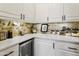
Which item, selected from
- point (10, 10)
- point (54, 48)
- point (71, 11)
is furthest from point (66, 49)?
point (10, 10)

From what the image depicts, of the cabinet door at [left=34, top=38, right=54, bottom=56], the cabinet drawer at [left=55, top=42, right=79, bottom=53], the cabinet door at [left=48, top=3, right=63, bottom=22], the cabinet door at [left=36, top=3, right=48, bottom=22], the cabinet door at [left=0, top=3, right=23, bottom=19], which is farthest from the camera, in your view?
the cabinet door at [left=36, top=3, right=48, bottom=22]

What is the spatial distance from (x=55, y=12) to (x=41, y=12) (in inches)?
13.0

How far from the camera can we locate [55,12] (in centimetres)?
256

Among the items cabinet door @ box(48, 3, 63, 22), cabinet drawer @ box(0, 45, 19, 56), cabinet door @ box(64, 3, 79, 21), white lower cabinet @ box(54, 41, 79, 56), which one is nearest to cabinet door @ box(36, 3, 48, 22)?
cabinet door @ box(48, 3, 63, 22)

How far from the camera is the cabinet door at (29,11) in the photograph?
234 centimetres

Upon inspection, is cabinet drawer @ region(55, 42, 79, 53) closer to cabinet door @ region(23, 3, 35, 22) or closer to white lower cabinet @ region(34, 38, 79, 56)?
white lower cabinet @ region(34, 38, 79, 56)

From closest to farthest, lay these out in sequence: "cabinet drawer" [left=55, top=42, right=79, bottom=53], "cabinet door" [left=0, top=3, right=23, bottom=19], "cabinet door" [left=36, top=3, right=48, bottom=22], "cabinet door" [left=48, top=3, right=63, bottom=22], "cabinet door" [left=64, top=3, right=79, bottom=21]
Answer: "cabinet door" [left=0, top=3, right=23, bottom=19]
"cabinet drawer" [left=55, top=42, right=79, bottom=53]
"cabinet door" [left=64, top=3, right=79, bottom=21]
"cabinet door" [left=48, top=3, right=63, bottom=22]
"cabinet door" [left=36, top=3, right=48, bottom=22]

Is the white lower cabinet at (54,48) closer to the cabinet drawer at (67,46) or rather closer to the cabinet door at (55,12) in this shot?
the cabinet drawer at (67,46)

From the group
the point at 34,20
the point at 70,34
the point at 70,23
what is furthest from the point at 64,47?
the point at 34,20

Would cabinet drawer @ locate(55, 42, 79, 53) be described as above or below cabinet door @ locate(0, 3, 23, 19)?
below

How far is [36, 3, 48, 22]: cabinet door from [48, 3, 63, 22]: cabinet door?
0.09 m

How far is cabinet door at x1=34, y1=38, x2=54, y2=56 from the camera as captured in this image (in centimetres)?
214

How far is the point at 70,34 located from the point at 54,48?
1.89 ft

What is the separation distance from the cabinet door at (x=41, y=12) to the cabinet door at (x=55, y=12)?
92mm
